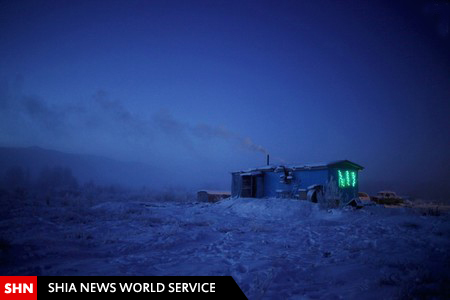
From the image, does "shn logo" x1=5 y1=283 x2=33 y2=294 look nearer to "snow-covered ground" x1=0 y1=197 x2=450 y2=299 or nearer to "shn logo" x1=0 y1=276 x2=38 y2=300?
"shn logo" x1=0 y1=276 x2=38 y2=300


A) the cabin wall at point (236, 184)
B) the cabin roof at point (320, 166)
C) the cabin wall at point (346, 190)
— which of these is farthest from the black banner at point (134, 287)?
the cabin wall at point (236, 184)

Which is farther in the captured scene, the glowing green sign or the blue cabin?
the glowing green sign

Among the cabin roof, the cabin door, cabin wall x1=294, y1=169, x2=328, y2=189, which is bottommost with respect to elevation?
the cabin door

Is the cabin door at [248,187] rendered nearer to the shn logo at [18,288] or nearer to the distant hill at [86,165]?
the shn logo at [18,288]

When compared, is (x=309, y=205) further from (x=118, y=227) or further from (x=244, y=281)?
(x=244, y=281)

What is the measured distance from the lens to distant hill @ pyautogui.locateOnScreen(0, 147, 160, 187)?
115 meters

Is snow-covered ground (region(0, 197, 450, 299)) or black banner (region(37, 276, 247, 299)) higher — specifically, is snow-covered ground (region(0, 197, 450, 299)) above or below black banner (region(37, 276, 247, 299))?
below

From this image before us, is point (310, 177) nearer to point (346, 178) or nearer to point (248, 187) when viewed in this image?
point (346, 178)

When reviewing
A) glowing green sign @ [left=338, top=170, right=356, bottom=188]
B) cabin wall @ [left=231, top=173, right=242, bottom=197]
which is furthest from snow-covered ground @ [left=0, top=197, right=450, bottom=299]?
cabin wall @ [left=231, top=173, right=242, bottom=197]

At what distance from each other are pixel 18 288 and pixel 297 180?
67.8 feet

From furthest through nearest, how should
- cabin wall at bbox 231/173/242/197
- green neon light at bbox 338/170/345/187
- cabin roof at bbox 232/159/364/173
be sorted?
cabin wall at bbox 231/173/242/197, green neon light at bbox 338/170/345/187, cabin roof at bbox 232/159/364/173

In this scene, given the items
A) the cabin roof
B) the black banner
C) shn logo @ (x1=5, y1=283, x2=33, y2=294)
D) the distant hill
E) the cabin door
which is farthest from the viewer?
the distant hill

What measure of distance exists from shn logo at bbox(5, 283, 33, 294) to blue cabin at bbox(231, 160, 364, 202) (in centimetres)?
1817

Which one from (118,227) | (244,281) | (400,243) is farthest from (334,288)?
(118,227)
